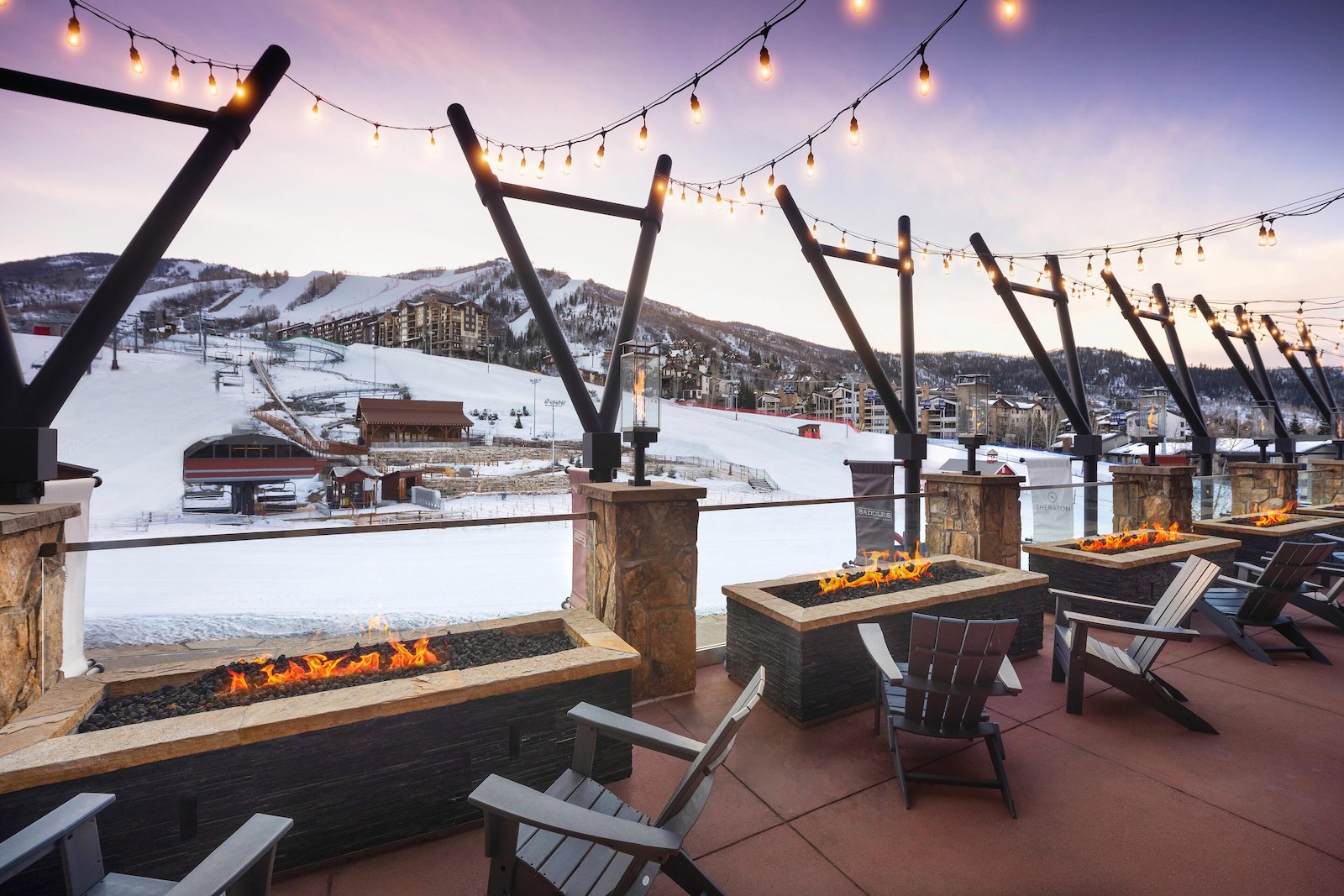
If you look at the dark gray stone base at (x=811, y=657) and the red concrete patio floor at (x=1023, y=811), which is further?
the dark gray stone base at (x=811, y=657)

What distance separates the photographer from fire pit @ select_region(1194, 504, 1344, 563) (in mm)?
5887

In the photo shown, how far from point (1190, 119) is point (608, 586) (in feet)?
32.9

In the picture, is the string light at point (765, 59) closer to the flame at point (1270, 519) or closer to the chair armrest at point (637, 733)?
the chair armrest at point (637, 733)

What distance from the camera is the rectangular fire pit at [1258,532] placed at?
5.88 meters

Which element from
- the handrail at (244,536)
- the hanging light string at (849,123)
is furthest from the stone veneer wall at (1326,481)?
the handrail at (244,536)

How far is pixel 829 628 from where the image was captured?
299 cm

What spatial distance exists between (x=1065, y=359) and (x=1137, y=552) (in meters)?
3.08

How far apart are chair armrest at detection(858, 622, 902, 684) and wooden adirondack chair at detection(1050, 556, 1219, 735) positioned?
1.22 m

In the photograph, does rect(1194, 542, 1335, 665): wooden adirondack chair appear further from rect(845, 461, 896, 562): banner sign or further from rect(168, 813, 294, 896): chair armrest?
rect(168, 813, 294, 896): chair armrest

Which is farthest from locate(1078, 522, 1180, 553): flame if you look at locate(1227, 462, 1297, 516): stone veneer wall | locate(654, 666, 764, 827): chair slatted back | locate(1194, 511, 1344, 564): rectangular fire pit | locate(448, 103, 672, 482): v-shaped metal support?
locate(654, 666, 764, 827): chair slatted back

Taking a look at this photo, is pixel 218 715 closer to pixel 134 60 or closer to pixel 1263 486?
pixel 134 60

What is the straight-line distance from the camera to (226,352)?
66.0 feet

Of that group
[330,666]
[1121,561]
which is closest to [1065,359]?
[1121,561]

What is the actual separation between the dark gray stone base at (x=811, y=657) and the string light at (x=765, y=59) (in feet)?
10.9
